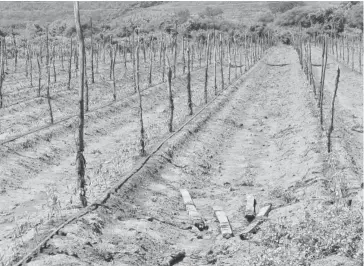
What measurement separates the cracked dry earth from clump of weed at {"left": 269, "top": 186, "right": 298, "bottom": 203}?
108mm

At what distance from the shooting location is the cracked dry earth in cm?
929

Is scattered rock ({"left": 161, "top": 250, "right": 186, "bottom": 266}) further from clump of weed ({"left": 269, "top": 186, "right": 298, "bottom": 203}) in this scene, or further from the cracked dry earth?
clump of weed ({"left": 269, "top": 186, "right": 298, "bottom": 203})

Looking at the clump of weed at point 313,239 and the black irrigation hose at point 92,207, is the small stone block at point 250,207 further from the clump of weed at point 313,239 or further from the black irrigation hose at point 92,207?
the black irrigation hose at point 92,207

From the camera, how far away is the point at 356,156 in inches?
671

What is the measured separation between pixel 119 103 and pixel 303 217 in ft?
62.6

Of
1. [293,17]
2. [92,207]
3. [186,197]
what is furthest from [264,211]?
[293,17]

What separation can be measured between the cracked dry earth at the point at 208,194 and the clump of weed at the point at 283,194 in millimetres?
108

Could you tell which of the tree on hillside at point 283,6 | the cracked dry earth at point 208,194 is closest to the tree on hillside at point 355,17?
the tree on hillside at point 283,6

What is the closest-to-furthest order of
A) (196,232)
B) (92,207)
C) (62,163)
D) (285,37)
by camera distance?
(92,207) → (196,232) → (62,163) → (285,37)

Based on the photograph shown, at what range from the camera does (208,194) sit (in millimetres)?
13859

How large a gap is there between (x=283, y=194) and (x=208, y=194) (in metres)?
2.11

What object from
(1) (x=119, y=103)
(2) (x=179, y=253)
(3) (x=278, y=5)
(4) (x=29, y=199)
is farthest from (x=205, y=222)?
(3) (x=278, y=5)

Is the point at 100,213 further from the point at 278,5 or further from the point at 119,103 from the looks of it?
the point at 278,5

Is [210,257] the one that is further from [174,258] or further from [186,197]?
[186,197]
